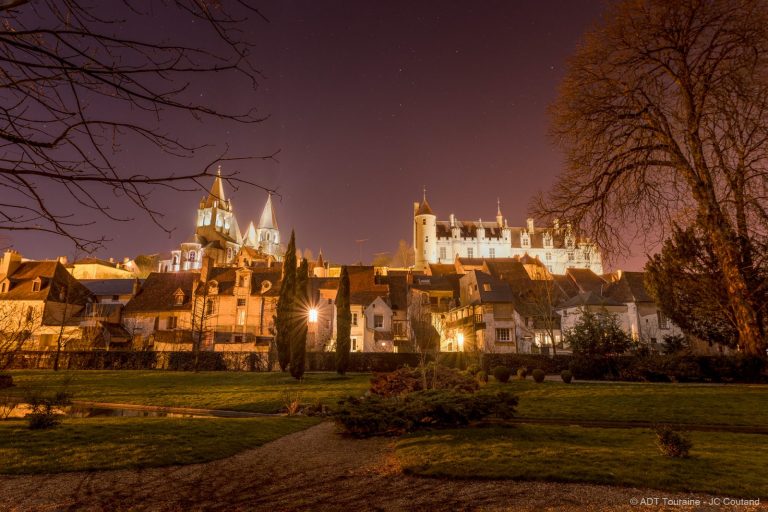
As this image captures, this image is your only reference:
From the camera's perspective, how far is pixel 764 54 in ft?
53.5

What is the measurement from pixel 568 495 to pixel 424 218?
108 meters

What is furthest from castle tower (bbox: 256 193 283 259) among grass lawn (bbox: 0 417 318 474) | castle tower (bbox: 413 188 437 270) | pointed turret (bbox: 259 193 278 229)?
grass lawn (bbox: 0 417 318 474)

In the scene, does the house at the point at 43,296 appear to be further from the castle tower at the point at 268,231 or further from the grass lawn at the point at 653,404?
Answer: the castle tower at the point at 268,231

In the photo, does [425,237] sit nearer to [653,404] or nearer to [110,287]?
[110,287]

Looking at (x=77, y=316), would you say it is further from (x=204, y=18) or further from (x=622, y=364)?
(x=204, y=18)

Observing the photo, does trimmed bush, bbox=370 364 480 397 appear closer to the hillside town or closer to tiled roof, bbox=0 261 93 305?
the hillside town

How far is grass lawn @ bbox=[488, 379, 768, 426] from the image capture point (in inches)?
596

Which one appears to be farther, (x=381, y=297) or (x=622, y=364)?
(x=381, y=297)

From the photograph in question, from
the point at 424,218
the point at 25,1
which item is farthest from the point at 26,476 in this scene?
the point at 424,218

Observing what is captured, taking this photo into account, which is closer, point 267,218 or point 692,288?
point 692,288

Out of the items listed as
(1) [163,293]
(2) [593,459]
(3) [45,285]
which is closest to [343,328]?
(2) [593,459]

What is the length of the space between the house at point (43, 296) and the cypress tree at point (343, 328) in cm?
2918

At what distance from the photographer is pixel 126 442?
10250mm

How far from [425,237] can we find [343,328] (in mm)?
79164
